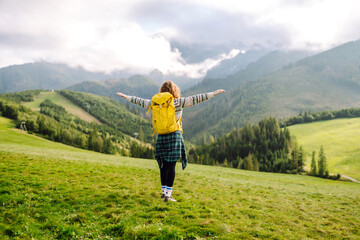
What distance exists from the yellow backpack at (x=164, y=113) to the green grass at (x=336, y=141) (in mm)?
117058

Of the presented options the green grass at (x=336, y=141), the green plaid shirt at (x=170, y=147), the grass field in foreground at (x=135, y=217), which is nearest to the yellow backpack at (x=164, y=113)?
the green plaid shirt at (x=170, y=147)

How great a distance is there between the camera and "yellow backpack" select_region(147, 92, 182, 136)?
9.95m

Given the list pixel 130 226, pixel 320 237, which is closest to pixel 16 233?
pixel 130 226

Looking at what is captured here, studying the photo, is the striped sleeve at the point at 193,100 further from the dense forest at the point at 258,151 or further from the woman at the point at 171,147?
the dense forest at the point at 258,151

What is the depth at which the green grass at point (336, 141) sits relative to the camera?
361 ft

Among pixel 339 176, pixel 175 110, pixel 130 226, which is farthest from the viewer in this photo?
pixel 339 176

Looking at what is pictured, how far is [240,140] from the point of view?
15650 cm

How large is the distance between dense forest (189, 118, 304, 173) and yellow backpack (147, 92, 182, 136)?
11448cm

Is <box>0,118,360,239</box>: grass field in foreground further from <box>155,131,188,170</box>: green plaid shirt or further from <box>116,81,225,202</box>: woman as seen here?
<box>155,131,188,170</box>: green plaid shirt

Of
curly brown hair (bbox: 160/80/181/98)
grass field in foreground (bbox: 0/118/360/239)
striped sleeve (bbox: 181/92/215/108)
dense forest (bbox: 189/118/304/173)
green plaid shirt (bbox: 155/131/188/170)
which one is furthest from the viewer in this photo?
dense forest (bbox: 189/118/304/173)

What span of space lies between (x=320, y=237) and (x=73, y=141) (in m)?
166

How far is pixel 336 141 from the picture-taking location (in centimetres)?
13862

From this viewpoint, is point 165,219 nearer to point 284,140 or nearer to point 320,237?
point 320,237

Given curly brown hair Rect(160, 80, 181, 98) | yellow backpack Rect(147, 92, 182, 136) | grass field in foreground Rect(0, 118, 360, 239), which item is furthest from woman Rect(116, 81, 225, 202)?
grass field in foreground Rect(0, 118, 360, 239)
